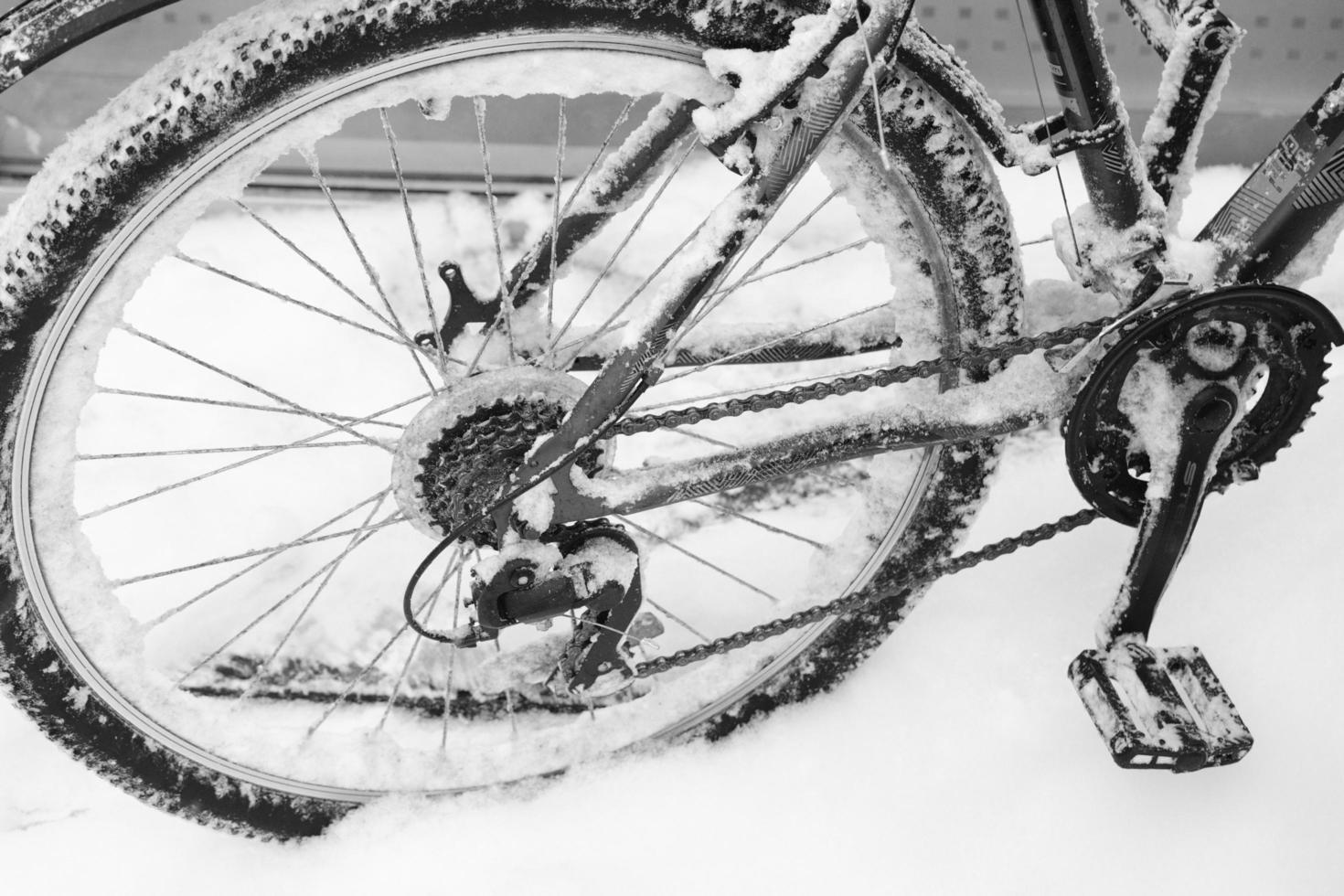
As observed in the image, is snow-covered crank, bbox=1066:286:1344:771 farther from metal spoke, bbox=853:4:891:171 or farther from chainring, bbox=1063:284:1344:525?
metal spoke, bbox=853:4:891:171

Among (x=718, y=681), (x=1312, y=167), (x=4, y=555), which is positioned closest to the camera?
(x=4, y=555)

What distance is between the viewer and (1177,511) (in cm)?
136

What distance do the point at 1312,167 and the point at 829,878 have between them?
1.00 metres

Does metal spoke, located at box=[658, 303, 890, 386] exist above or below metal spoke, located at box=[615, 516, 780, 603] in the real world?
above

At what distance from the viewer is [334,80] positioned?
3.40ft

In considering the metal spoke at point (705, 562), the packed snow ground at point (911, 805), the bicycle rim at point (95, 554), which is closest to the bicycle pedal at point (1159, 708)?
the packed snow ground at point (911, 805)

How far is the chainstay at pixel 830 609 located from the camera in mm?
1400

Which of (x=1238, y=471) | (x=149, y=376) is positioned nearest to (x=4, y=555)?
(x=149, y=376)

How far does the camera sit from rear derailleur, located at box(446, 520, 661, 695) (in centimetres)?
127

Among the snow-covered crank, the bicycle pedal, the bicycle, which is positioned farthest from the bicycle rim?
the bicycle pedal

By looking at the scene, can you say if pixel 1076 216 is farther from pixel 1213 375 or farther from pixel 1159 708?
pixel 1159 708

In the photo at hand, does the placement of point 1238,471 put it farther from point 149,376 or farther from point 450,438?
point 149,376

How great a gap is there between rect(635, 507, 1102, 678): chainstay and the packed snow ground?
222mm

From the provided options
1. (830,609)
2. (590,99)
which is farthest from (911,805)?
(590,99)
